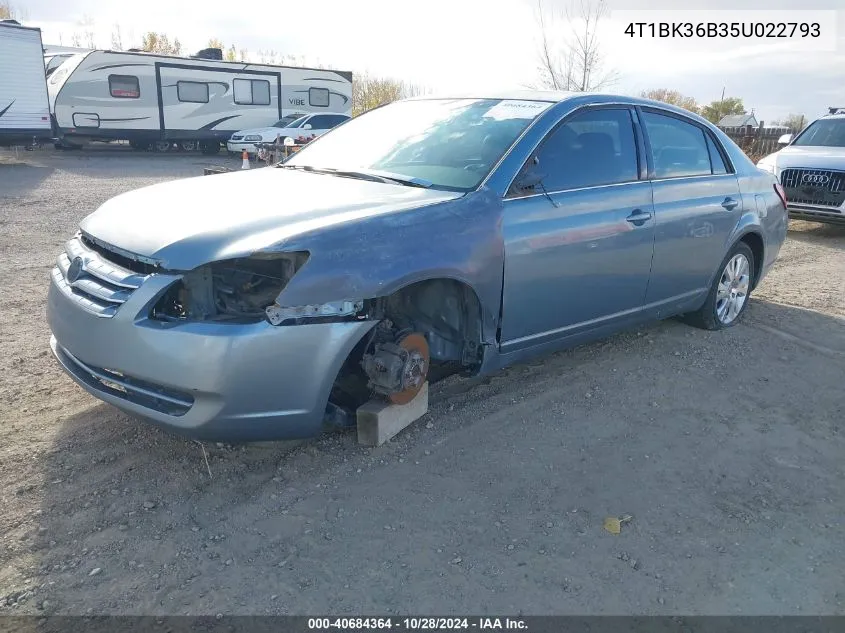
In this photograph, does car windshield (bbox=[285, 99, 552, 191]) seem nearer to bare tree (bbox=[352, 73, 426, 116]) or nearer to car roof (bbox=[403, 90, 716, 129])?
car roof (bbox=[403, 90, 716, 129])

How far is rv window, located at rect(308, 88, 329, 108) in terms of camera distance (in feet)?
81.5

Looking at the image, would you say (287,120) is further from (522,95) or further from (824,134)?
(522,95)

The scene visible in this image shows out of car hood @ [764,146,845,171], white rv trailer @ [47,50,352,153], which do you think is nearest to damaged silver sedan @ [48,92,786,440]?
car hood @ [764,146,845,171]

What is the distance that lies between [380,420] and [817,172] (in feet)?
30.4

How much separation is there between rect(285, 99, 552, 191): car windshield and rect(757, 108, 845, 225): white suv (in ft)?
22.4

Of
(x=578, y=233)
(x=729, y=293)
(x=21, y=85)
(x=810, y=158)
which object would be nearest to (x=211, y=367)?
(x=578, y=233)

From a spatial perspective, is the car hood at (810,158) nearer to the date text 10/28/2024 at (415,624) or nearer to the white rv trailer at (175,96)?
the date text 10/28/2024 at (415,624)

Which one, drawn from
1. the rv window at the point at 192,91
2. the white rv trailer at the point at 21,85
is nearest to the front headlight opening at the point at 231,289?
the white rv trailer at the point at 21,85

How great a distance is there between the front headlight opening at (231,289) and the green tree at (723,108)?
147ft

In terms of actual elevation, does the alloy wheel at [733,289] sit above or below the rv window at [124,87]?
below

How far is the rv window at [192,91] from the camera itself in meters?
21.9

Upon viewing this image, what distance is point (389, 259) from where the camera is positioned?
3.07 metres

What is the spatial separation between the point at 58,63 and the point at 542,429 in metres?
23.9

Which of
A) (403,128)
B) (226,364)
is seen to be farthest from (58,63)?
(226,364)
